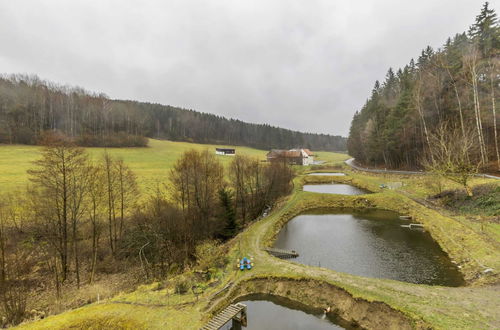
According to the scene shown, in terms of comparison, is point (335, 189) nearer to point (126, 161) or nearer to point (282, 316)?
point (282, 316)

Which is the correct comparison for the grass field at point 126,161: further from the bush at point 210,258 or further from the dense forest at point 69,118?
the bush at point 210,258

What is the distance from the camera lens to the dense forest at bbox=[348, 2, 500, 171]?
122 ft

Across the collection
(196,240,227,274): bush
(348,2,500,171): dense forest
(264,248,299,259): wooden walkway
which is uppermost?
(348,2,500,171): dense forest

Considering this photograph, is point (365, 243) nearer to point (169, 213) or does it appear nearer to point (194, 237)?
point (194, 237)

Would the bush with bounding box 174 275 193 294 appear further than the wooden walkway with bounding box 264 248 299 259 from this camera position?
No

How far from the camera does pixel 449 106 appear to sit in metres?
45.3

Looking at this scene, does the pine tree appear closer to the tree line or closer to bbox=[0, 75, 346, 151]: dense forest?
the tree line

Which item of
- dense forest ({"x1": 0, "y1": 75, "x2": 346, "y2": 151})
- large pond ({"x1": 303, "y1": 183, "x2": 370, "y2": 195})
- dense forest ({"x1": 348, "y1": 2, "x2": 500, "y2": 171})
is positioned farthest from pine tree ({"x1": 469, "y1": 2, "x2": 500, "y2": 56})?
dense forest ({"x1": 0, "y1": 75, "x2": 346, "y2": 151})

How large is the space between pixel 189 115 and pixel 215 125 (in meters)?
17.0

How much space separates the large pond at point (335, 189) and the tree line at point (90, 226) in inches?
1024

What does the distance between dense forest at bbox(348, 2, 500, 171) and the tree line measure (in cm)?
3273

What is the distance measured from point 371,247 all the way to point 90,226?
3345 cm

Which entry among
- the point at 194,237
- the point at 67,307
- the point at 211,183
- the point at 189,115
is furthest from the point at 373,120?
the point at 189,115

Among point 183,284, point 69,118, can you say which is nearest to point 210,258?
point 183,284
